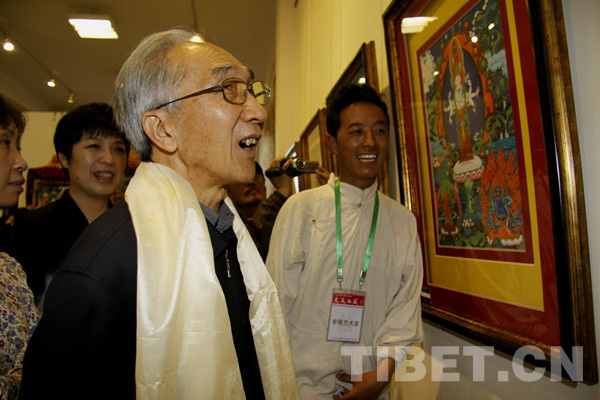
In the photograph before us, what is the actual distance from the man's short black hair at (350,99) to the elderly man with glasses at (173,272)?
60 cm

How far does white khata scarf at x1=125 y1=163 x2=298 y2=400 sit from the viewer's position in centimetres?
88

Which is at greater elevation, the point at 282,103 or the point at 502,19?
the point at 282,103

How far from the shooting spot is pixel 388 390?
1601 mm

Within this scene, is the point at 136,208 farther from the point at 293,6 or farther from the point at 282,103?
the point at 293,6

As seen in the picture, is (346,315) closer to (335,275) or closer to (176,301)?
(335,275)

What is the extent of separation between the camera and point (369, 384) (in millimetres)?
1481

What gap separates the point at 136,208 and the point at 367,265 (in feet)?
3.28

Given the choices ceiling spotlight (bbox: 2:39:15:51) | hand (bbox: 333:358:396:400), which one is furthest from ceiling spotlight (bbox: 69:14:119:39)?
hand (bbox: 333:358:396:400)

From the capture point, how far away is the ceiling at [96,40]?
596 cm

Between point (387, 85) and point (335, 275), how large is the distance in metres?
1.06

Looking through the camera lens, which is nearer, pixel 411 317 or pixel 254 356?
pixel 254 356

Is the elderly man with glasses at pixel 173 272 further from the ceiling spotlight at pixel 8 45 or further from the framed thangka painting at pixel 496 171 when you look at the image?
the ceiling spotlight at pixel 8 45

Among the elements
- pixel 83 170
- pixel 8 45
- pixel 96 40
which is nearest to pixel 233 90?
pixel 83 170

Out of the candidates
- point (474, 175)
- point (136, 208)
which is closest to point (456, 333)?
point (474, 175)
